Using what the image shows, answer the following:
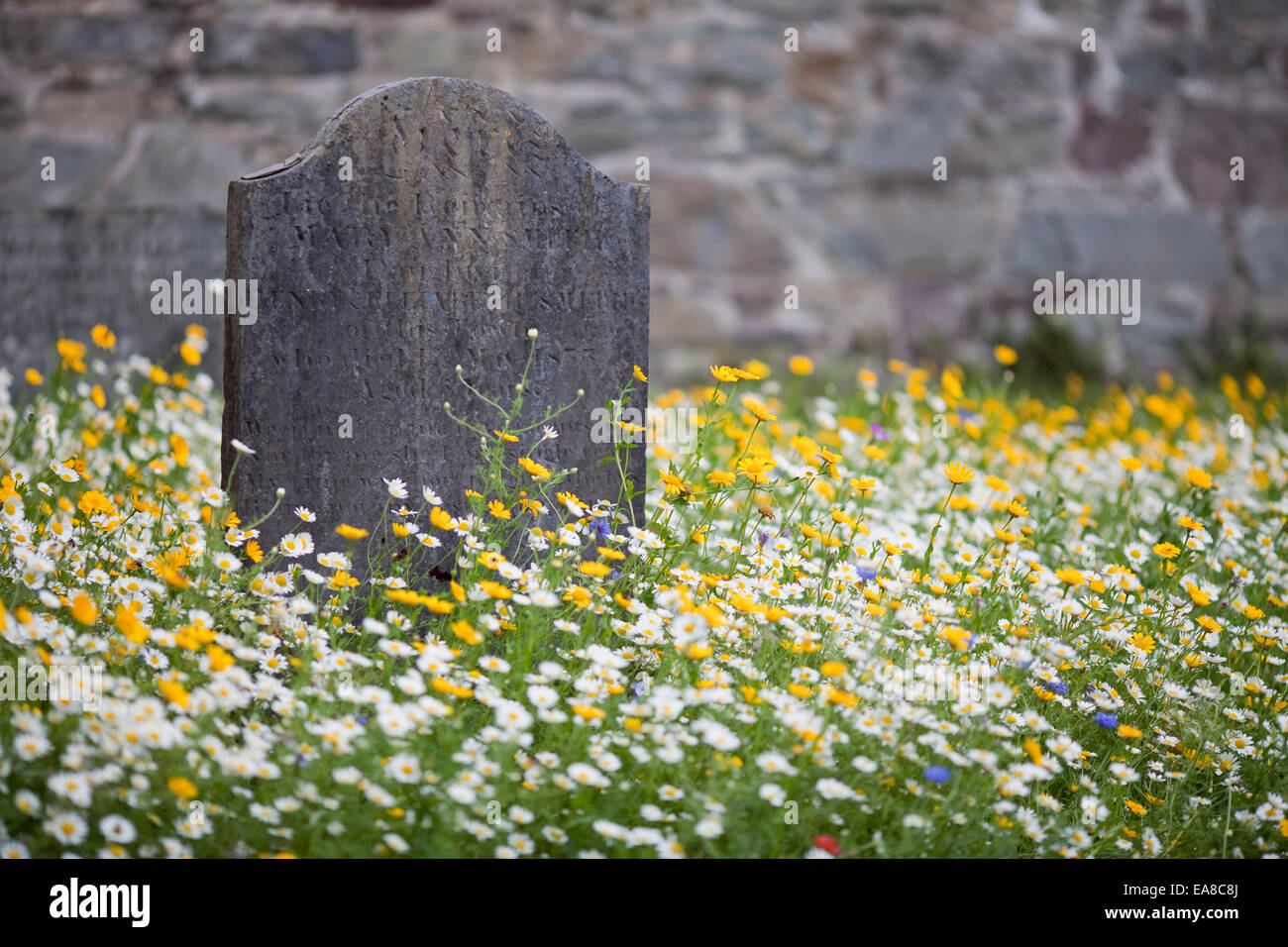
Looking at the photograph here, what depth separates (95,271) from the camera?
173 inches

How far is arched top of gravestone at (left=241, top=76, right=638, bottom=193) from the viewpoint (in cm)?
238

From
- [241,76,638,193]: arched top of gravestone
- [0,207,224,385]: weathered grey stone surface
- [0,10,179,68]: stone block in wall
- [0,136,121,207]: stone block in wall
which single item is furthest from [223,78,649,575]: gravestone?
[0,10,179,68]: stone block in wall

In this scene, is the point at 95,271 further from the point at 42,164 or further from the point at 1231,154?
the point at 1231,154

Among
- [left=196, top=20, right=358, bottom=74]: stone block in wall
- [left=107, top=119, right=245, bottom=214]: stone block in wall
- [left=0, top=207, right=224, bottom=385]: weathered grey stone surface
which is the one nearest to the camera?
[left=0, top=207, right=224, bottom=385]: weathered grey stone surface

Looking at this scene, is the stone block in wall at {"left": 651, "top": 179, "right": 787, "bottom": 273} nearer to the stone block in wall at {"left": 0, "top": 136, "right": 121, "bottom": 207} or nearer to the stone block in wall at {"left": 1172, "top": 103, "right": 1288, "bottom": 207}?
the stone block in wall at {"left": 1172, "top": 103, "right": 1288, "bottom": 207}

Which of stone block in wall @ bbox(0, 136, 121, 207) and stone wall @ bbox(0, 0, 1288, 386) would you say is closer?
stone block in wall @ bbox(0, 136, 121, 207)

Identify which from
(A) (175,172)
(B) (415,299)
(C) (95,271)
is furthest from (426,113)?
(A) (175,172)

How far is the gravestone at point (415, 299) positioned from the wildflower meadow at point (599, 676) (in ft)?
0.18

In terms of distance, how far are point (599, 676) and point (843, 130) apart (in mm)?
4496

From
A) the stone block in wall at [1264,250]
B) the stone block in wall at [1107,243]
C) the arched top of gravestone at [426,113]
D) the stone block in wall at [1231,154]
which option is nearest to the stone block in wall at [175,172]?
the arched top of gravestone at [426,113]

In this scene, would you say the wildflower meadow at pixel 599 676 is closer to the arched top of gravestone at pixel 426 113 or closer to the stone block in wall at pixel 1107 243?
the arched top of gravestone at pixel 426 113

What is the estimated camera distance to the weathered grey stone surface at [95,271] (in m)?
4.29

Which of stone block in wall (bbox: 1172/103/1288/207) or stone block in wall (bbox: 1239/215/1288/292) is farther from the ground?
stone block in wall (bbox: 1172/103/1288/207)

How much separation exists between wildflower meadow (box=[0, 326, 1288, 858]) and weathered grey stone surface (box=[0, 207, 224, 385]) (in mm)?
1217
